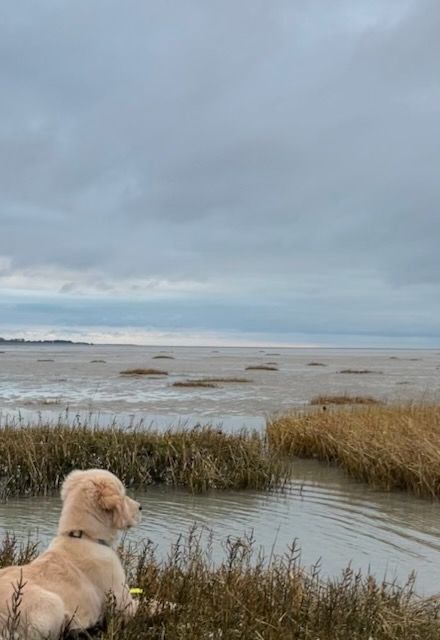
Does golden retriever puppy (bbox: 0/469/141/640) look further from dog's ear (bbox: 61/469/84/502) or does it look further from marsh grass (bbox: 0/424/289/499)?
marsh grass (bbox: 0/424/289/499)

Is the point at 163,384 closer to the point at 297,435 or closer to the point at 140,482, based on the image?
the point at 297,435

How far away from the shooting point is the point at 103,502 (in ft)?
15.6

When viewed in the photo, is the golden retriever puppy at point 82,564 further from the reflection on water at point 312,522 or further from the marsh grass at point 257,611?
the reflection on water at point 312,522

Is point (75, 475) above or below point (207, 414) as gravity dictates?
above

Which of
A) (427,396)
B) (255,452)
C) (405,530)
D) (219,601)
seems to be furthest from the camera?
(427,396)

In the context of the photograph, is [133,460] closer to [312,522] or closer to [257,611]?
[312,522]

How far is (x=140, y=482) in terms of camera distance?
526 inches

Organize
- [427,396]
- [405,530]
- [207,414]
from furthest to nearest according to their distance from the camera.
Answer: [427,396]
[207,414]
[405,530]

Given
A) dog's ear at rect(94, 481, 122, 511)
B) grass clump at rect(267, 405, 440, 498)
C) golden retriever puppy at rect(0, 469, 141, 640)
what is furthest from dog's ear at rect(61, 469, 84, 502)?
grass clump at rect(267, 405, 440, 498)

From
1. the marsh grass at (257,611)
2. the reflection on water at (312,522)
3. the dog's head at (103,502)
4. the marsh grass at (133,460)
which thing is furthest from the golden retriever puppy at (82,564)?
the marsh grass at (133,460)

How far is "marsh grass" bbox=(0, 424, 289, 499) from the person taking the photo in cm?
1295

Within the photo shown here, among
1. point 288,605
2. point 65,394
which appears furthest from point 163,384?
point 288,605

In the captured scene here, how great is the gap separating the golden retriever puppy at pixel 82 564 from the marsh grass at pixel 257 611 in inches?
6.6

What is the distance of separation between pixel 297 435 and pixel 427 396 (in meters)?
19.8
